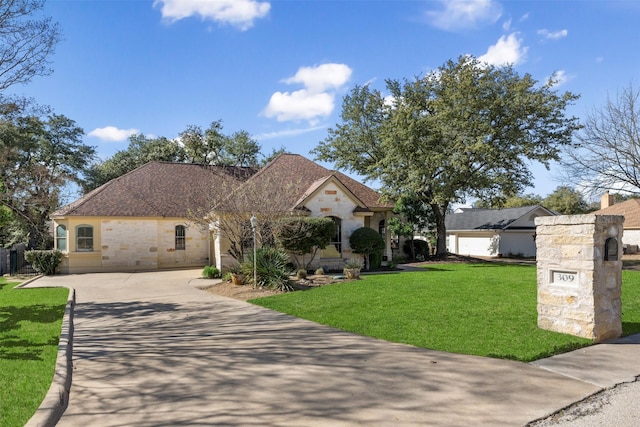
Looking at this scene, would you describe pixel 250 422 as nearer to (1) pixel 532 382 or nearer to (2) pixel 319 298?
(1) pixel 532 382

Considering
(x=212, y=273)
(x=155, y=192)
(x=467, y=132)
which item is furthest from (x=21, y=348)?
(x=467, y=132)

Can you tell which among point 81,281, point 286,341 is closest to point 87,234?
point 81,281

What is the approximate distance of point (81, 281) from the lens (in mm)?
18828

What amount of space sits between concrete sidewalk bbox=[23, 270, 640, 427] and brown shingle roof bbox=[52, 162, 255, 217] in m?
14.4

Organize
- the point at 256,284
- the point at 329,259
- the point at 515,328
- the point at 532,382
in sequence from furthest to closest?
the point at 329,259 → the point at 256,284 → the point at 515,328 → the point at 532,382

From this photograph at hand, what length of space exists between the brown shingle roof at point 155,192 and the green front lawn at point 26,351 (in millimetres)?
10215

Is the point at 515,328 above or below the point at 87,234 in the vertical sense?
below

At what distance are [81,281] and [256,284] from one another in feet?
29.7

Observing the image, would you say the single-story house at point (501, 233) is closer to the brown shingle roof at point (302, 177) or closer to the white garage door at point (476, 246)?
the white garage door at point (476, 246)

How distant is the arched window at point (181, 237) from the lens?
25125 mm

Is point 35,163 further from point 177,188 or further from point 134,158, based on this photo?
point 134,158

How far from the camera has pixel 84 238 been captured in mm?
23188

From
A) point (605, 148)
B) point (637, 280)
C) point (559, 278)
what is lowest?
point (637, 280)

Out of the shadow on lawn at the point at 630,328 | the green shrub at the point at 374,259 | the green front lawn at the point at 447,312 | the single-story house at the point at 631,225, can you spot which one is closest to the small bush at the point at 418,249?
the green shrub at the point at 374,259
